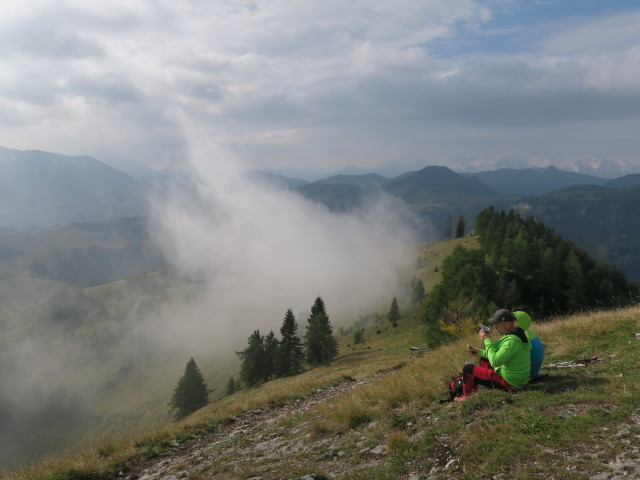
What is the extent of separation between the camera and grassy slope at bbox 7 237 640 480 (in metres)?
6.21

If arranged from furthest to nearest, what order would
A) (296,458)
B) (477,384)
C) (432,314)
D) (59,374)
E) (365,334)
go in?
(59,374) → (365,334) → (432,314) → (477,384) → (296,458)

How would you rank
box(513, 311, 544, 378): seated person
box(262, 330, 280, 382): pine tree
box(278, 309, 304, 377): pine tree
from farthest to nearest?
box(262, 330, 280, 382): pine tree, box(278, 309, 304, 377): pine tree, box(513, 311, 544, 378): seated person

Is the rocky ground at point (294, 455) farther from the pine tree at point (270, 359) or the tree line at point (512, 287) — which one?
the pine tree at point (270, 359)

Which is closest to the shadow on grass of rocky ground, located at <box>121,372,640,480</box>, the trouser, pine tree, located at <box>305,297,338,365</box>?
the trouser

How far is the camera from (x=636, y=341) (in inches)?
478

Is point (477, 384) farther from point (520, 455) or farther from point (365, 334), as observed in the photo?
point (365, 334)

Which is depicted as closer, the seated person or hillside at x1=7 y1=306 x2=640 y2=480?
hillside at x1=7 y1=306 x2=640 y2=480

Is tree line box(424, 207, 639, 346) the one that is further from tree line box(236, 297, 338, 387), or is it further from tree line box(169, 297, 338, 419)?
tree line box(169, 297, 338, 419)

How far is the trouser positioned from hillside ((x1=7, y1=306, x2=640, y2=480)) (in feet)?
1.26

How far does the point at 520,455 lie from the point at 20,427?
685 feet

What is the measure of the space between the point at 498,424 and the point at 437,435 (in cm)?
132

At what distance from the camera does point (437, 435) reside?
7832 millimetres

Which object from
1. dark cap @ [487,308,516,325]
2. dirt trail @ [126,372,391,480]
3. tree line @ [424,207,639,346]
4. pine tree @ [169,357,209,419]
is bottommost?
pine tree @ [169,357,209,419]

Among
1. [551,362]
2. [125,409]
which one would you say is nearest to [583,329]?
[551,362]
